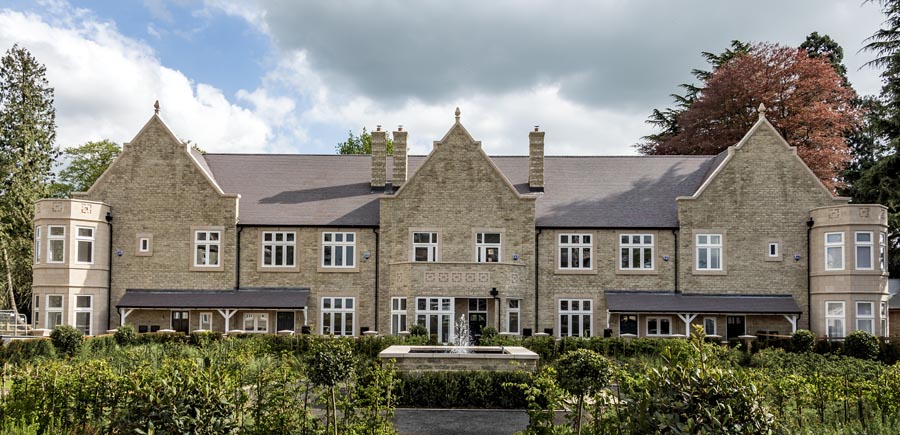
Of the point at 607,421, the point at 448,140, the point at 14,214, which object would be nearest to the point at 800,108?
the point at 448,140

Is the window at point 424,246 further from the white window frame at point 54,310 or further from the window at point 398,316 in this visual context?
the white window frame at point 54,310

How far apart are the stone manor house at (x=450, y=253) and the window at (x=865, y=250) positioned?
1.05 meters

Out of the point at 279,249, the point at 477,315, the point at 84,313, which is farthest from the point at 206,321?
the point at 477,315

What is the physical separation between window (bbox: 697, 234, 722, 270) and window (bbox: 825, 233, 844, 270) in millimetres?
4033

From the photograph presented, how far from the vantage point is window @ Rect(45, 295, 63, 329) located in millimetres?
31203

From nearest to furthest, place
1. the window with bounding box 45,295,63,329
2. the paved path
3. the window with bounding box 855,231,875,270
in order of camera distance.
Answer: the paved path, the window with bounding box 855,231,875,270, the window with bounding box 45,295,63,329

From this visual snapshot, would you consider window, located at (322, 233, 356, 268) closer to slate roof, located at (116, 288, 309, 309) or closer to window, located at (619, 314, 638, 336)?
slate roof, located at (116, 288, 309, 309)

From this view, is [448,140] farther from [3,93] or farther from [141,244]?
[3,93]

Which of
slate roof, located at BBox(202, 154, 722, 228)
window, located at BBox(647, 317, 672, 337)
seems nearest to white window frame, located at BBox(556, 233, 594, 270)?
slate roof, located at BBox(202, 154, 722, 228)

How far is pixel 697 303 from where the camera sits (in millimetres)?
31953

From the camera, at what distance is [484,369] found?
18.6 meters

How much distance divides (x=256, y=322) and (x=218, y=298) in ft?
5.92

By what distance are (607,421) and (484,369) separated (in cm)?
899

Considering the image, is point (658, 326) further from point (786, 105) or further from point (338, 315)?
point (786, 105)
